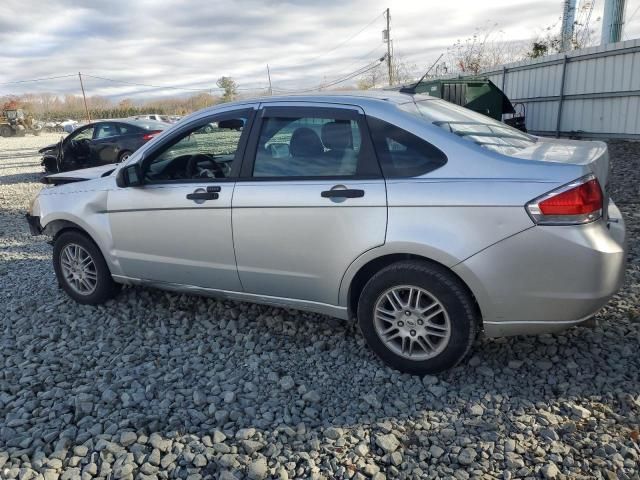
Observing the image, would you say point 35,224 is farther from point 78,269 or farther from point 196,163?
point 196,163

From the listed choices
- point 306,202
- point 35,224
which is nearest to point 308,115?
point 306,202

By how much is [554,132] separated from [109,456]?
13497 millimetres

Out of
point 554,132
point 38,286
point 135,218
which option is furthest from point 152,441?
point 554,132

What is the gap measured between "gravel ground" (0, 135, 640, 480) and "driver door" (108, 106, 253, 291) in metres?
0.50

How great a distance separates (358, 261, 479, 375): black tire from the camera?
2.90m

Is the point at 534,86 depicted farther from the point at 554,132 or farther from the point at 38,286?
the point at 38,286

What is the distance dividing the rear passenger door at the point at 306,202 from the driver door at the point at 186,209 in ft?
0.45

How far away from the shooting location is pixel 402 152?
301 centimetres

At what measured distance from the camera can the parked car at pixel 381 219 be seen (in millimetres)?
2699

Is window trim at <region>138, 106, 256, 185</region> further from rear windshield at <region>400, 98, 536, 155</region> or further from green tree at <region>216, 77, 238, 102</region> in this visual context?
green tree at <region>216, 77, 238, 102</region>

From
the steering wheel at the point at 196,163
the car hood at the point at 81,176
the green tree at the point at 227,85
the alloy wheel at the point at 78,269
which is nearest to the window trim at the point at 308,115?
the steering wheel at the point at 196,163

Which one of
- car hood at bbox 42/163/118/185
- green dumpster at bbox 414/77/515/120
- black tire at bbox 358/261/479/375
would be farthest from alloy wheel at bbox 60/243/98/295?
green dumpster at bbox 414/77/515/120

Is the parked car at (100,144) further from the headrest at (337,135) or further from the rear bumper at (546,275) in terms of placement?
the rear bumper at (546,275)

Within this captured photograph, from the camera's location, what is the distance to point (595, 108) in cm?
1177
